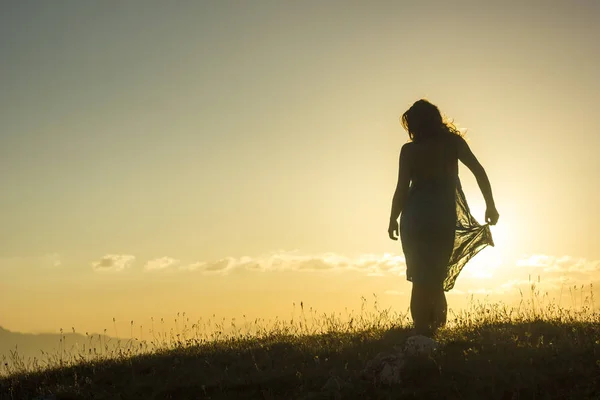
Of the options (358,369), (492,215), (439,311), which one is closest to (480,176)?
(492,215)

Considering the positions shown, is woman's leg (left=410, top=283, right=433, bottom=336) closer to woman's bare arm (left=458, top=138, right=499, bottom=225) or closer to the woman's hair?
woman's bare arm (left=458, top=138, right=499, bottom=225)

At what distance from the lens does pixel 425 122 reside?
1077 centimetres

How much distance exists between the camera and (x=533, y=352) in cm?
871

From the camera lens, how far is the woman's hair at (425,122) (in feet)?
35.3

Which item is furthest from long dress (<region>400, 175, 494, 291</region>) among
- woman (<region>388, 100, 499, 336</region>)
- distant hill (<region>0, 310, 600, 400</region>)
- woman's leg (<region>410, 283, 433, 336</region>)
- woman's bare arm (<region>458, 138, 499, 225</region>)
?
distant hill (<region>0, 310, 600, 400</region>)

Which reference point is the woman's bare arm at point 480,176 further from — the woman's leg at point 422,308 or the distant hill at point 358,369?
the distant hill at point 358,369

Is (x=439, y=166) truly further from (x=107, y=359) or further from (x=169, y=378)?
(x=107, y=359)

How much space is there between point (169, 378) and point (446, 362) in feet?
14.2

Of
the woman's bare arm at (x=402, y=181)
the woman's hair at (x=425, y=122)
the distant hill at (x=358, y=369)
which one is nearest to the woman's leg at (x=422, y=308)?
the distant hill at (x=358, y=369)

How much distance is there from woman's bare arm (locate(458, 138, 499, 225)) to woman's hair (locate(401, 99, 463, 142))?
30cm

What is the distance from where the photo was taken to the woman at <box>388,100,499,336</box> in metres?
10.7

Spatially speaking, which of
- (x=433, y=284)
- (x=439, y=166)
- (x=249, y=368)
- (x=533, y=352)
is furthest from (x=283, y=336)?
(x=533, y=352)

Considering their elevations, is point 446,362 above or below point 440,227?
below

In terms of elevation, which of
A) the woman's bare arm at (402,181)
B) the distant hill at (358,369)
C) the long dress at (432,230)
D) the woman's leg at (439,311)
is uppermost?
the woman's bare arm at (402,181)
